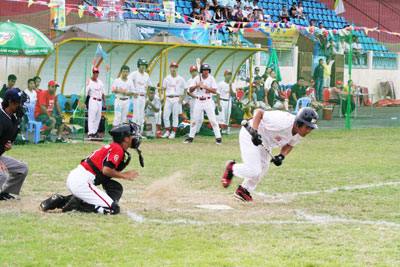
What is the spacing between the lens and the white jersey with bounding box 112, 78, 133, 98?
1666 cm

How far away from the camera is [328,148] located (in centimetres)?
1616

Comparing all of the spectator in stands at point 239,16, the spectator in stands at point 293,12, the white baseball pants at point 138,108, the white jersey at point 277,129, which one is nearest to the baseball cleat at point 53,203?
the white jersey at point 277,129

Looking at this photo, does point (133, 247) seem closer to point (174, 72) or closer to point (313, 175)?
point (313, 175)

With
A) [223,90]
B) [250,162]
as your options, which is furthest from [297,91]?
[250,162]

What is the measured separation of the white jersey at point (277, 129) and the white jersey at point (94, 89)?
874 cm

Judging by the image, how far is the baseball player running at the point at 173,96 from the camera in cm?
1780

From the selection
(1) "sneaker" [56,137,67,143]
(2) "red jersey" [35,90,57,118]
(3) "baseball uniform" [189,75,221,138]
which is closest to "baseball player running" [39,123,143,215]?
(2) "red jersey" [35,90,57,118]

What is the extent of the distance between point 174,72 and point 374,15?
21.7m

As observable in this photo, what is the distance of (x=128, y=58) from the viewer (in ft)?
66.0

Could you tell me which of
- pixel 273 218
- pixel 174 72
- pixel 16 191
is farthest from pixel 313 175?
pixel 174 72

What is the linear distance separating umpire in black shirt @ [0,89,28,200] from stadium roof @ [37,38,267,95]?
933cm

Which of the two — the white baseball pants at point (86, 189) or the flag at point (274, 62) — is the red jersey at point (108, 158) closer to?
the white baseball pants at point (86, 189)

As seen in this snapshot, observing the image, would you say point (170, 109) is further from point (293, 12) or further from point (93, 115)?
point (293, 12)

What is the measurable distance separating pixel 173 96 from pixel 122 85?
1765 mm
